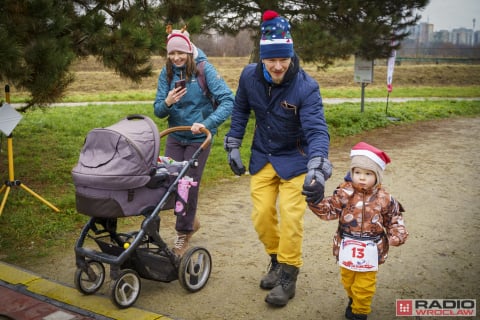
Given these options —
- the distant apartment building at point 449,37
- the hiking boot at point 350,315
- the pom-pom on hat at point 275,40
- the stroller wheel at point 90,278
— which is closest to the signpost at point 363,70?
the pom-pom on hat at point 275,40

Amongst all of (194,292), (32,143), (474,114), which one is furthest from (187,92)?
(474,114)

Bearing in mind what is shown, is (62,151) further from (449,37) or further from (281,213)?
(449,37)

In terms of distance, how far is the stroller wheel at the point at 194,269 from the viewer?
3861 millimetres

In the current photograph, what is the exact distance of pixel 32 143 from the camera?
A: 32.2 feet

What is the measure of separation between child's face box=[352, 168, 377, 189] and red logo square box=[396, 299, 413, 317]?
97 cm

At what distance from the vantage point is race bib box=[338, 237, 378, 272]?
3.31m

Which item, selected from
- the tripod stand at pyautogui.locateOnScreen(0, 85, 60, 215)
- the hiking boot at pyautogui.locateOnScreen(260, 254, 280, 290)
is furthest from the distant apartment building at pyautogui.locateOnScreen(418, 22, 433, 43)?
the hiking boot at pyautogui.locateOnScreen(260, 254, 280, 290)

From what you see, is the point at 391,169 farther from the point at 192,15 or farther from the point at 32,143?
the point at 32,143

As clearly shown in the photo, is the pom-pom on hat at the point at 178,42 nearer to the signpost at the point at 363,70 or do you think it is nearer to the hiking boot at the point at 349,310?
the hiking boot at the point at 349,310

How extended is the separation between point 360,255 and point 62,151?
691 cm

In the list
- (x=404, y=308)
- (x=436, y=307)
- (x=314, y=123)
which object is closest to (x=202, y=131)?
(x=314, y=123)

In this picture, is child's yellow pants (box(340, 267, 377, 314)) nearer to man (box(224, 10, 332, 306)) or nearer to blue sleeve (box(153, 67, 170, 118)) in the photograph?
man (box(224, 10, 332, 306))

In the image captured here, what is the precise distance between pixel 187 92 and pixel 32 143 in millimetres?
6329

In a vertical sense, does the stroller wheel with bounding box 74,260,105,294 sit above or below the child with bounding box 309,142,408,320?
below
